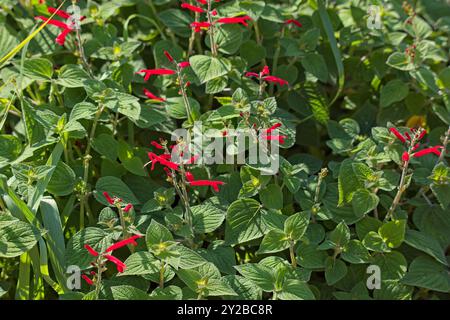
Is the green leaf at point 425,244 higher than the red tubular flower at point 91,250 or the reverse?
the reverse

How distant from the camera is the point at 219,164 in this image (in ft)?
6.21

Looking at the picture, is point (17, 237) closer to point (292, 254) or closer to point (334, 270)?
point (292, 254)

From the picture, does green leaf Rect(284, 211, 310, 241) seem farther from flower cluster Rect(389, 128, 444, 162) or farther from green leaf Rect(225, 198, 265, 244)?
flower cluster Rect(389, 128, 444, 162)

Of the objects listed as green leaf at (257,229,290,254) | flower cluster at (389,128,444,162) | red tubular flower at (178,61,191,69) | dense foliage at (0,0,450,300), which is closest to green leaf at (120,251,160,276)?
dense foliage at (0,0,450,300)

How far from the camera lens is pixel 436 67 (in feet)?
7.76

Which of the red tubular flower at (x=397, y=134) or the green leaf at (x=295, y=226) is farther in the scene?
the red tubular flower at (x=397, y=134)

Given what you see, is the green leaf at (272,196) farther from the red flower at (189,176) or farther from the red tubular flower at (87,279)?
the red tubular flower at (87,279)

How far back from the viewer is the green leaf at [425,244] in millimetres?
1738

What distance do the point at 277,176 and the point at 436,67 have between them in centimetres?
82

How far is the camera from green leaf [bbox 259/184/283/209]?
176 cm

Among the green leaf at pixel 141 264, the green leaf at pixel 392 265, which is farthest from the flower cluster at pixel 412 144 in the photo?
the green leaf at pixel 141 264

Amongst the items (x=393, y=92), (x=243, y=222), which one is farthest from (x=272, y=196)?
(x=393, y=92)
